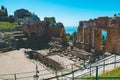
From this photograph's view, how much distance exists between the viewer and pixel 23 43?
40188mm

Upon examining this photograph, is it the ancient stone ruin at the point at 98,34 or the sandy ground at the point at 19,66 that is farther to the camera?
the sandy ground at the point at 19,66

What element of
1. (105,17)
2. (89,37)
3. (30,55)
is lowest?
(30,55)

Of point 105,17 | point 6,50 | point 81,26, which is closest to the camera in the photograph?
point 105,17

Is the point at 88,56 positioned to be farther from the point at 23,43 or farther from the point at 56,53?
the point at 23,43

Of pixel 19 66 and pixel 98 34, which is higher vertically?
pixel 98 34

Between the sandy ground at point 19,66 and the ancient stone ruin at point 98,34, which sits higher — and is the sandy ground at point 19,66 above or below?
below

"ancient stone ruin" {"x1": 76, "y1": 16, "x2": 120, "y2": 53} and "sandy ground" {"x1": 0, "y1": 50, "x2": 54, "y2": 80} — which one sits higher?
"ancient stone ruin" {"x1": 76, "y1": 16, "x2": 120, "y2": 53}

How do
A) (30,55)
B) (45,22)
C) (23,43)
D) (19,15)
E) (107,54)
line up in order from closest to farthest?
(107,54) < (30,55) < (23,43) < (45,22) < (19,15)

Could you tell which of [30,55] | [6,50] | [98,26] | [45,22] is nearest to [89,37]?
[98,26]

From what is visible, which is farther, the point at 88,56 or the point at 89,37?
the point at 89,37

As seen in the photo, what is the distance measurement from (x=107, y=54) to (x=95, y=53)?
328cm

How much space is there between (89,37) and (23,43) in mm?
18432

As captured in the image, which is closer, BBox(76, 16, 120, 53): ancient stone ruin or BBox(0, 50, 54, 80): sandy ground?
BBox(76, 16, 120, 53): ancient stone ruin

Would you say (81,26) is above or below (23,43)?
above
